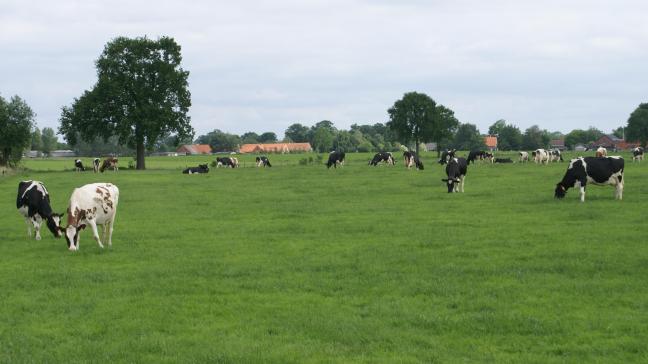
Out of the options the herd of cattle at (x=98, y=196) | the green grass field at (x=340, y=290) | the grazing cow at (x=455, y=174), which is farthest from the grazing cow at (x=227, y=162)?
the green grass field at (x=340, y=290)

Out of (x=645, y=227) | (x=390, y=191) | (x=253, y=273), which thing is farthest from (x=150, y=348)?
(x=390, y=191)

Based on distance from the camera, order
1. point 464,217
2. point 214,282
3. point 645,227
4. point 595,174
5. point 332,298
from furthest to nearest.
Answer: point 595,174 < point 464,217 < point 645,227 < point 214,282 < point 332,298

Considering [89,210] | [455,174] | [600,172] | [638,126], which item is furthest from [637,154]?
[638,126]

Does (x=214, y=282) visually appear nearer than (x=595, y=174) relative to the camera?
Yes

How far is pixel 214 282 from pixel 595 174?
20527 millimetres

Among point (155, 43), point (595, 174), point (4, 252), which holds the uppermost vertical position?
point (155, 43)

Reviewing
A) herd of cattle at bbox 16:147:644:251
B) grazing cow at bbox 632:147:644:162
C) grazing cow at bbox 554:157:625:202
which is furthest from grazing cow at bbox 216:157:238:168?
grazing cow at bbox 554:157:625:202

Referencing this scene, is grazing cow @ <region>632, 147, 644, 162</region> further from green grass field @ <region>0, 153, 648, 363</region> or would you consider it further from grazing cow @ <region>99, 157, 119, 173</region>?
grazing cow @ <region>99, 157, 119, 173</region>

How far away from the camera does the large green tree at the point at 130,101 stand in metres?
80.8

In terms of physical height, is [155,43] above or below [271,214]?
above

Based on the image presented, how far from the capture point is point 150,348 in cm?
1003

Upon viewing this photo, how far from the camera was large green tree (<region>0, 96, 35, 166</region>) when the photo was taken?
259ft

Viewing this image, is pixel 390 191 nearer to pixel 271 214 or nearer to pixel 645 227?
pixel 271 214

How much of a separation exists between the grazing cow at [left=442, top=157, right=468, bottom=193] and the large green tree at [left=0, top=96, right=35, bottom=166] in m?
58.7
